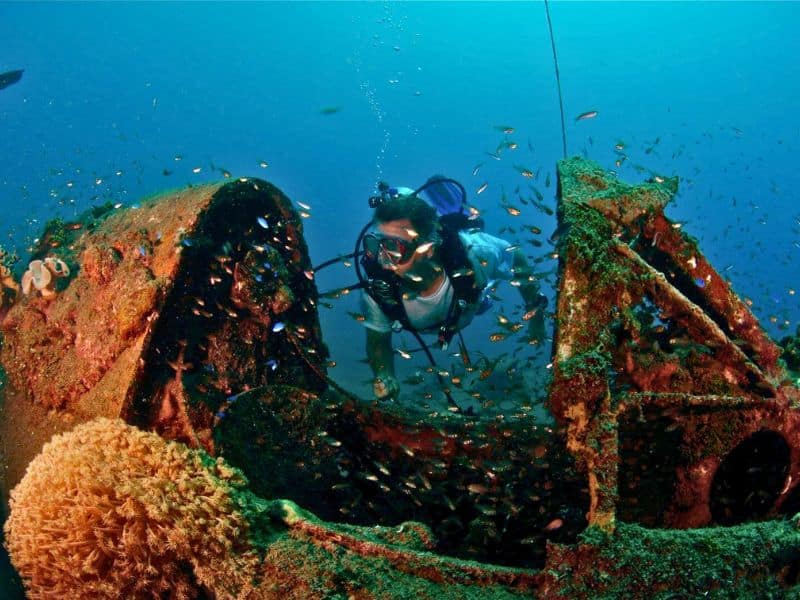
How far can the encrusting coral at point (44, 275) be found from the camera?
13.4ft

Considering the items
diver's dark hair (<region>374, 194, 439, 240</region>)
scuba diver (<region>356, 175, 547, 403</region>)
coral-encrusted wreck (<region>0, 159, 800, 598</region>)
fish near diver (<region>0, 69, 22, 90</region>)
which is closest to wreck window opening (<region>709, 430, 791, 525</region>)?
coral-encrusted wreck (<region>0, 159, 800, 598</region>)

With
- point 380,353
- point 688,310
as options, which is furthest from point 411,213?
point 688,310

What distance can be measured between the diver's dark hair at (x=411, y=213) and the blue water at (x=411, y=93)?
91090 mm

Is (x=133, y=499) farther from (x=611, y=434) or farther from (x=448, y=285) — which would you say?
(x=448, y=285)

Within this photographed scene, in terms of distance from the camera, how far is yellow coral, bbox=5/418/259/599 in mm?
2090

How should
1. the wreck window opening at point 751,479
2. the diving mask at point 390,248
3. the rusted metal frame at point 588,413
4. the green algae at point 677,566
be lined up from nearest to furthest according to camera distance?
1. the green algae at point 677,566
2. the rusted metal frame at point 588,413
3. the wreck window opening at point 751,479
4. the diving mask at point 390,248

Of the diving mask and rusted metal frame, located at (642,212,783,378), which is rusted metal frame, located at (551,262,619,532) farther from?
the diving mask

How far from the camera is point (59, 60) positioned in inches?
4220

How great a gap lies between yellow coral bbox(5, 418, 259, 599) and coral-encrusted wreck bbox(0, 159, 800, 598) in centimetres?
6

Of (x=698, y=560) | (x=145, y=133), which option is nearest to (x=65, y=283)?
(x=698, y=560)

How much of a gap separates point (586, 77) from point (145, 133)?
122 metres

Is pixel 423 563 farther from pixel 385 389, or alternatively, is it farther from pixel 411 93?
pixel 411 93

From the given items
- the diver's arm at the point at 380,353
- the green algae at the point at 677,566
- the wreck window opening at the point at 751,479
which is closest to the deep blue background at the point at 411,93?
the diver's arm at the point at 380,353

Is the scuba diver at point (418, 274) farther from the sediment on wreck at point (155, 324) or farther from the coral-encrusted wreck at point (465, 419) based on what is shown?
the coral-encrusted wreck at point (465, 419)
